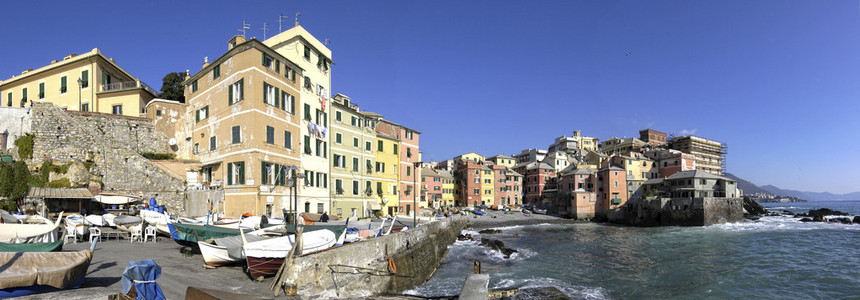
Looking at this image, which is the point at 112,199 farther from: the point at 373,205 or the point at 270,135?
the point at 373,205

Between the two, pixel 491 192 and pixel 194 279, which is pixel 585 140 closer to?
pixel 491 192

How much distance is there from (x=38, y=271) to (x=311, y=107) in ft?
83.8

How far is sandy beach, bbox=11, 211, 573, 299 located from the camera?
408 inches

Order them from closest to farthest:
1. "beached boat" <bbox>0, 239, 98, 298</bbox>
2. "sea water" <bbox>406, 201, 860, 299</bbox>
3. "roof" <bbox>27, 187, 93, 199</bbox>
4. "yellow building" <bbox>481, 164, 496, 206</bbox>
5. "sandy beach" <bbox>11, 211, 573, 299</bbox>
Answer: "beached boat" <bbox>0, 239, 98, 298</bbox> < "sandy beach" <bbox>11, 211, 573, 299</bbox> < "sea water" <bbox>406, 201, 860, 299</bbox> < "roof" <bbox>27, 187, 93, 199</bbox> < "yellow building" <bbox>481, 164, 496, 206</bbox>

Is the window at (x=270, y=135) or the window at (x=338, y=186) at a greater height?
the window at (x=270, y=135)

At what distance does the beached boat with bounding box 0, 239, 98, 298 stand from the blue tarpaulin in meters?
2.28

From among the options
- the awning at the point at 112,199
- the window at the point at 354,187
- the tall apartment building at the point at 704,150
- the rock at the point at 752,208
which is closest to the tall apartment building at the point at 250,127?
the awning at the point at 112,199

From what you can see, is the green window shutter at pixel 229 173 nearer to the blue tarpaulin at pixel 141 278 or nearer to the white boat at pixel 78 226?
the white boat at pixel 78 226

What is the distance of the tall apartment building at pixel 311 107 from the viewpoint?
32094mm

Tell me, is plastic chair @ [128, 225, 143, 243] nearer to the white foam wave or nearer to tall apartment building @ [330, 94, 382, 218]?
tall apartment building @ [330, 94, 382, 218]

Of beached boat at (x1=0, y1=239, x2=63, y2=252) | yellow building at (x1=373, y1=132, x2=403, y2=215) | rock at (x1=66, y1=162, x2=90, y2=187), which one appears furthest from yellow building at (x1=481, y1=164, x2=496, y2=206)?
beached boat at (x1=0, y1=239, x2=63, y2=252)

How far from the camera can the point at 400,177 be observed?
48000 millimetres

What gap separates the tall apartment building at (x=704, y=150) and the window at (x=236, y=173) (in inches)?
4523

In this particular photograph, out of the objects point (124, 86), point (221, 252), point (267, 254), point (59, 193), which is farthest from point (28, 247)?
point (124, 86)
